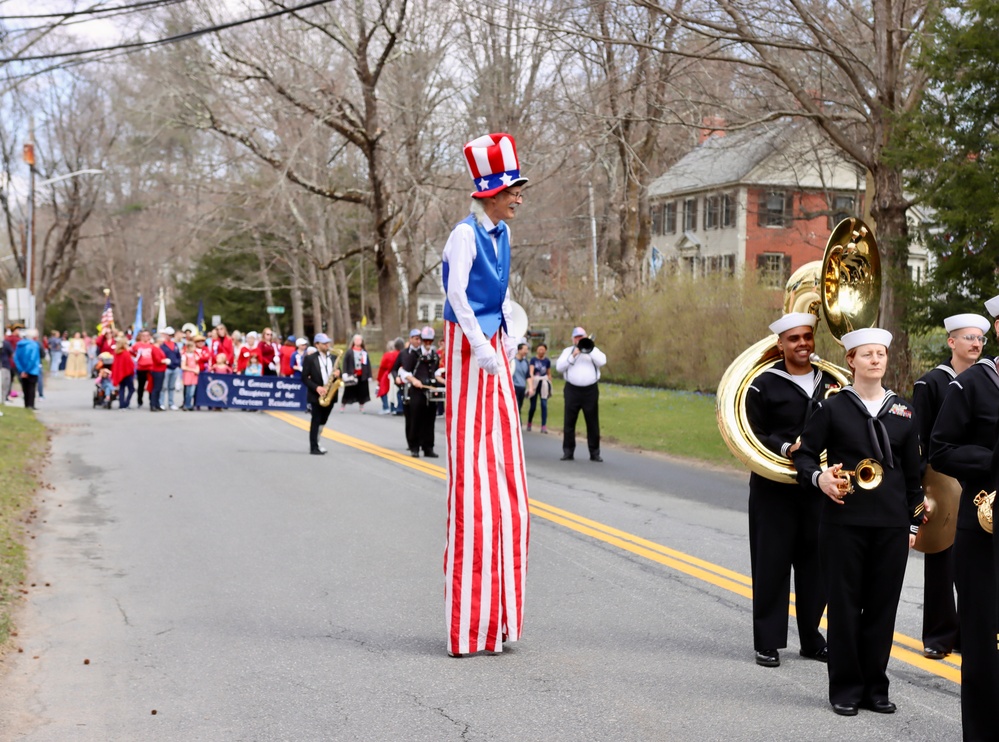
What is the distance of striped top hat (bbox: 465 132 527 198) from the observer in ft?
21.6

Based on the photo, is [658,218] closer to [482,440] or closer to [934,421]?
[482,440]

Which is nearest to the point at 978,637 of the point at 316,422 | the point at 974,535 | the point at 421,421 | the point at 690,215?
the point at 974,535

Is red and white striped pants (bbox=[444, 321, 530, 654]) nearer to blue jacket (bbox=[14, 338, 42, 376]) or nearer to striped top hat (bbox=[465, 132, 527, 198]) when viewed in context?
striped top hat (bbox=[465, 132, 527, 198])

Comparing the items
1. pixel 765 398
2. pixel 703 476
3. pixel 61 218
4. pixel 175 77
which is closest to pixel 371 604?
pixel 765 398

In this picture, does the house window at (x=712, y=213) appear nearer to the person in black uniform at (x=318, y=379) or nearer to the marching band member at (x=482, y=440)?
the person in black uniform at (x=318, y=379)

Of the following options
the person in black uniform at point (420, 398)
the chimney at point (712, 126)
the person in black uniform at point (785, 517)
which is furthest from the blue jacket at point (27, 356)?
the person in black uniform at point (785, 517)

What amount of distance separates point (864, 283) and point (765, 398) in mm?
894

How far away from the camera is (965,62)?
15.2m

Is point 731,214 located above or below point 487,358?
above

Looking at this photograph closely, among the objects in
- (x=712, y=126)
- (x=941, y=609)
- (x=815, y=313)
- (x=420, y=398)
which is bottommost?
(x=941, y=609)

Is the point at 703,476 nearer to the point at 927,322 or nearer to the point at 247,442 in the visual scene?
the point at 927,322

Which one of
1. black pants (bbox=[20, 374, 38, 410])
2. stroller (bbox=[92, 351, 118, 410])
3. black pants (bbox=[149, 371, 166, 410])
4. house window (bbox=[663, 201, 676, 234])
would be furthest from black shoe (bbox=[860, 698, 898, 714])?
house window (bbox=[663, 201, 676, 234])

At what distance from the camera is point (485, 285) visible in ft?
21.5

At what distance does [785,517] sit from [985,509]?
1.69 metres
